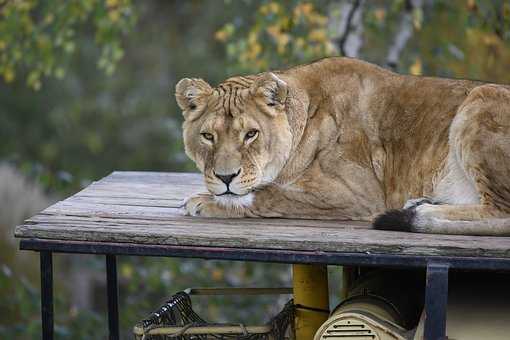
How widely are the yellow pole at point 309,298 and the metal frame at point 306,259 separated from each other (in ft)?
2.46

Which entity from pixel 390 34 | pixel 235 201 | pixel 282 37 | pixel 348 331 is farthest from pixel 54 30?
pixel 348 331

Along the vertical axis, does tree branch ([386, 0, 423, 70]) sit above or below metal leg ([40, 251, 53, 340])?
above

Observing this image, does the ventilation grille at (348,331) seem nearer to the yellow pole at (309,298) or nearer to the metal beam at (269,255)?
the metal beam at (269,255)

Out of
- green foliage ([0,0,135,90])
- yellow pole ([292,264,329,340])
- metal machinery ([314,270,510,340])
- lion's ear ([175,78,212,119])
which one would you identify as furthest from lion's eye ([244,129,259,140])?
green foliage ([0,0,135,90])

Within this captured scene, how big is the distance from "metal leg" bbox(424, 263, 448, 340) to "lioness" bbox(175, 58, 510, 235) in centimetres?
45

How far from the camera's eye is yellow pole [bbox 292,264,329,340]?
13.7 feet

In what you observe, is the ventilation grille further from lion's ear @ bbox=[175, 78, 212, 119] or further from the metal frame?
lion's ear @ bbox=[175, 78, 212, 119]

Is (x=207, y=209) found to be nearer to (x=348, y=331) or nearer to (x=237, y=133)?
(x=237, y=133)

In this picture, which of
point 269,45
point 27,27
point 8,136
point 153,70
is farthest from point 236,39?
point 153,70

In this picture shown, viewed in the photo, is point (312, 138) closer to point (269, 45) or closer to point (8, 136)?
point (269, 45)

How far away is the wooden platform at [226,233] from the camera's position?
3.40 metres

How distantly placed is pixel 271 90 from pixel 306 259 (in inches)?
35.0

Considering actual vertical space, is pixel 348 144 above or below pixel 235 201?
above

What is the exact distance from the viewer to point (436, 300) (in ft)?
10.9
